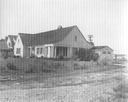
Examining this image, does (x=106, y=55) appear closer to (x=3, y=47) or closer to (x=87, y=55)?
(x=87, y=55)

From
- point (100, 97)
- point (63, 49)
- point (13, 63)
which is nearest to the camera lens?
point (100, 97)

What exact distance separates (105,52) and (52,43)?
37.9 inches

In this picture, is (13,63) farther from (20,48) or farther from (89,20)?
(89,20)

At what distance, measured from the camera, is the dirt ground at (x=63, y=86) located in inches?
97.1

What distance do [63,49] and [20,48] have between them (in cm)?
79

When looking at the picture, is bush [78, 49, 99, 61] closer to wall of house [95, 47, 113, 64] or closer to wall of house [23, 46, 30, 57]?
wall of house [95, 47, 113, 64]

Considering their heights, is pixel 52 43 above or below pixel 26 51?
above

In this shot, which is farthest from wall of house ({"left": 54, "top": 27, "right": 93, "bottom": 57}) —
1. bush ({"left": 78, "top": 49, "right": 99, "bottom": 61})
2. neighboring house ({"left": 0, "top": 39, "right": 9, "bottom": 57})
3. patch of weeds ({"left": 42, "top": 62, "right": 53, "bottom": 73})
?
neighboring house ({"left": 0, "top": 39, "right": 9, "bottom": 57})

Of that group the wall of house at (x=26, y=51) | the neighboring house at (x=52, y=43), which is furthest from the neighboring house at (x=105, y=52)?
the wall of house at (x=26, y=51)

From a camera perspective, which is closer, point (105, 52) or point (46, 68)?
point (105, 52)

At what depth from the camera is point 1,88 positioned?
8.71 feet

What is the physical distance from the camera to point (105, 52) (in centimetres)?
277

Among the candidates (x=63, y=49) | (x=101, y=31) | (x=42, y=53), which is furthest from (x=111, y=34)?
(x=42, y=53)

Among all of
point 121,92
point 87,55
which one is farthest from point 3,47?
point 121,92
